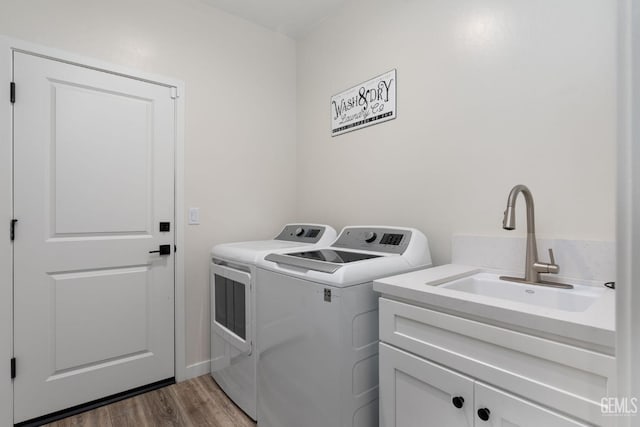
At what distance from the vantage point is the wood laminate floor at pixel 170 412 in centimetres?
171

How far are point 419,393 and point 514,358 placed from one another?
1.19 feet

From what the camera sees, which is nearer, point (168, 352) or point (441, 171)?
point (441, 171)

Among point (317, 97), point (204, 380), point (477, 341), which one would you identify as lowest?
point (204, 380)

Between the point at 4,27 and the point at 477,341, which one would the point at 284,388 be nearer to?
the point at 477,341

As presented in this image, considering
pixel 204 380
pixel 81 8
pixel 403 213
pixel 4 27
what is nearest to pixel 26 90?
pixel 4 27

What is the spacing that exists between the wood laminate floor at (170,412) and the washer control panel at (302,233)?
42.3 inches

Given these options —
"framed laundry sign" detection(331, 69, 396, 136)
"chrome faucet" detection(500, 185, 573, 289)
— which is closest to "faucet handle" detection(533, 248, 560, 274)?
"chrome faucet" detection(500, 185, 573, 289)

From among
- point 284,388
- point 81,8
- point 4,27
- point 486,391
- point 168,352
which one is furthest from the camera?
point 168,352

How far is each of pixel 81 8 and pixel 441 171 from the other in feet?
7.25

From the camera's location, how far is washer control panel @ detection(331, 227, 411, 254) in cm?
163

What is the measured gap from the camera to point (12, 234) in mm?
1650

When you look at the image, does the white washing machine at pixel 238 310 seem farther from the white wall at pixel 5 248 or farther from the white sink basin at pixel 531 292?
the white wall at pixel 5 248

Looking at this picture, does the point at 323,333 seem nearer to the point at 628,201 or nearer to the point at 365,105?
the point at 628,201

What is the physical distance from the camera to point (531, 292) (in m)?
1.22
